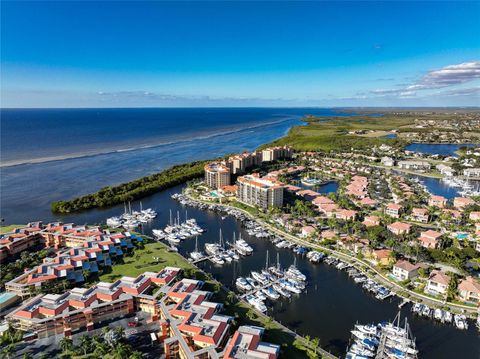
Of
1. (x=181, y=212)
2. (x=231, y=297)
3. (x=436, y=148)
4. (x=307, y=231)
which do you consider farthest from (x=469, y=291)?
(x=436, y=148)

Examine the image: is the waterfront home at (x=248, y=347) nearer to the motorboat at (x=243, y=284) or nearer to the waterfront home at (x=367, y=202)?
the motorboat at (x=243, y=284)

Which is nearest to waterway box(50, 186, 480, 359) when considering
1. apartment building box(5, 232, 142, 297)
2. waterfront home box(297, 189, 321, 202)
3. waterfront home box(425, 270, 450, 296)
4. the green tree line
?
waterfront home box(425, 270, 450, 296)

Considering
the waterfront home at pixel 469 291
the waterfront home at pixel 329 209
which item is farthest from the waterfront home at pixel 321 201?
the waterfront home at pixel 469 291

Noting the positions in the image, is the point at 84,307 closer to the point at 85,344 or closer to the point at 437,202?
the point at 85,344

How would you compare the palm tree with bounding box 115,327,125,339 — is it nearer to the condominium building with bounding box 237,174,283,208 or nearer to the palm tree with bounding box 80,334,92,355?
the palm tree with bounding box 80,334,92,355

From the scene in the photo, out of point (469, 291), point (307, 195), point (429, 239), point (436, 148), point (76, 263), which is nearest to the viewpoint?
point (469, 291)
